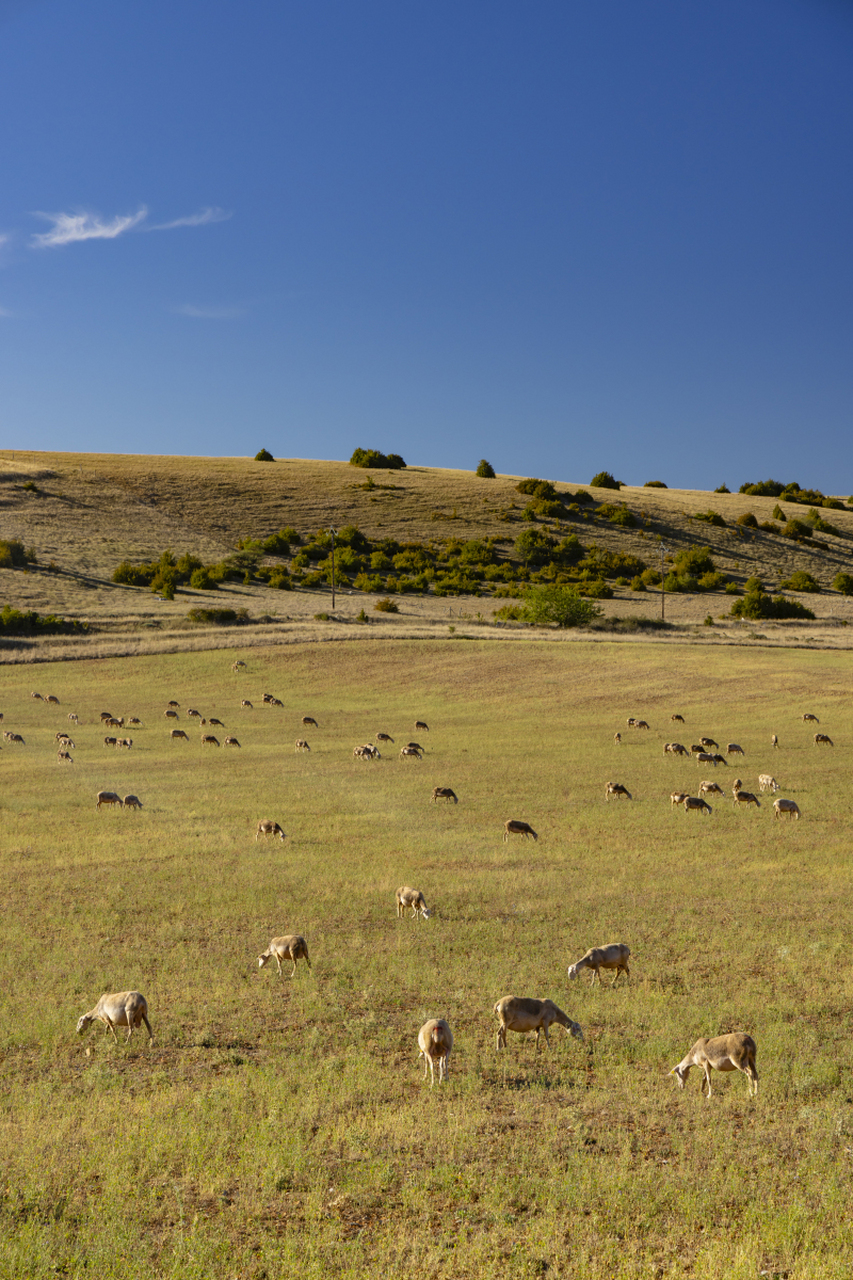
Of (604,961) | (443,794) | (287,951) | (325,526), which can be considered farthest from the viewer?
(325,526)

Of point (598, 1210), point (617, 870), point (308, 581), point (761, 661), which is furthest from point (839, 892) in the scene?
point (308, 581)

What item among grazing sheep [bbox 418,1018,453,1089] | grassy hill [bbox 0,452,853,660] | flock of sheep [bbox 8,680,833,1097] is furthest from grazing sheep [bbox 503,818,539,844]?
grassy hill [bbox 0,452,853,660]

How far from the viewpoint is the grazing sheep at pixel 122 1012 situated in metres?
11.5

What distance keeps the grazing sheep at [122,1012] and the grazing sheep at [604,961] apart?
6145mm

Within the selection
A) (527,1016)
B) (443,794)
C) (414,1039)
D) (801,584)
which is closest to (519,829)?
(443,794)

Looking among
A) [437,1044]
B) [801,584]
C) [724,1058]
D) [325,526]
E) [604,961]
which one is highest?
[325,526]

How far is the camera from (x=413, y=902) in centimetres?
1697

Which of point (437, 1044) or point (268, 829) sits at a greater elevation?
point (437, 1044)

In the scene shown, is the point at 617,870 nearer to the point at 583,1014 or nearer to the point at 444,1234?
the point at 583,1014

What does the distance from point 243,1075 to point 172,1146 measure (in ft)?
5.43

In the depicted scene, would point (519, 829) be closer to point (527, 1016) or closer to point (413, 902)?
point (413, 902)

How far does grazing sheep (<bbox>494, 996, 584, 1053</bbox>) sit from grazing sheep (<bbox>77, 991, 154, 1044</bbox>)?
14.8 ft

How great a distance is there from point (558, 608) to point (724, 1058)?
241ft

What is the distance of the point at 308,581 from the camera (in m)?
101
